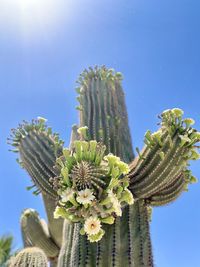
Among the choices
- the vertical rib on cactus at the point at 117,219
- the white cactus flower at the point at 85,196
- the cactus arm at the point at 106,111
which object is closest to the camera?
the white cactus flower at the point at 85,196

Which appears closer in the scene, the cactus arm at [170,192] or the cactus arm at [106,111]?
the cactus arm at [170,192]

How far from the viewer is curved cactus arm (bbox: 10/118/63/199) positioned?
15.0 ft

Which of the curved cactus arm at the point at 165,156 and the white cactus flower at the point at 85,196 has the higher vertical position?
the curved cactus arm at the point at 165,156

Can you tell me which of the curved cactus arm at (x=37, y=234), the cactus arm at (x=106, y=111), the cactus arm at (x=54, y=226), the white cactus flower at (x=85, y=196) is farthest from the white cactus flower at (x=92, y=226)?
the curved cactus arm at (x=37, y=234)

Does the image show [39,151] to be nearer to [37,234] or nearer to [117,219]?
[117,219]

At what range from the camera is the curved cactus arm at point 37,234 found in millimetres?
6969

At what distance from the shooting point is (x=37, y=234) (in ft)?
23.4

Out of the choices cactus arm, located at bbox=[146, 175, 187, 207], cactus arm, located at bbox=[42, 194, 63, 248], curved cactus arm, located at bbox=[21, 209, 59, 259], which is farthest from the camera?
curved cactus arm, located at bbox=[21, 209, 59, 259]

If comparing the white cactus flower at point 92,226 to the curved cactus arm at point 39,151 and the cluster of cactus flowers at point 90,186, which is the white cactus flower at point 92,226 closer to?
the cluster of cactus flowers at point 90,186

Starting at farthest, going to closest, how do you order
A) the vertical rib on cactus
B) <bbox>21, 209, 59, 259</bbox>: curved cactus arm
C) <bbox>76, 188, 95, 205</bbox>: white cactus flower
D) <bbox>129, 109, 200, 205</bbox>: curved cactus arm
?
<bbox>21, 209, 59, 259</bbox>: curved cactus arm, <bbox>129, 109, 200, 205</bbox>: curved cactus arm, the vertical rib on cactus, <bbox>76, 188, 95, 205</bbox>: white cactus flower

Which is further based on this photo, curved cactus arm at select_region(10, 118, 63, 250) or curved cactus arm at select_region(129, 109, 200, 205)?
curved cactus arm at select_region(10, 118, 63, 250)

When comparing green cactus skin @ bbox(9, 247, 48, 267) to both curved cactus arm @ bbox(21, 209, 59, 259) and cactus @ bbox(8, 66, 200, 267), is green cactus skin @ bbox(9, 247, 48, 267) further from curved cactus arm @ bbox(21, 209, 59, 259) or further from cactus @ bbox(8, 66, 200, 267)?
curved cactus arm @ bbox(21, 209, 59, 259)

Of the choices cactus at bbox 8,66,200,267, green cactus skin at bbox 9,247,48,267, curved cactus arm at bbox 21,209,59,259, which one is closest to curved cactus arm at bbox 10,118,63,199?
cactus at bbox 8,66,200,267

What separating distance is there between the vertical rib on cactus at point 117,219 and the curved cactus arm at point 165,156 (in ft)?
0.95
